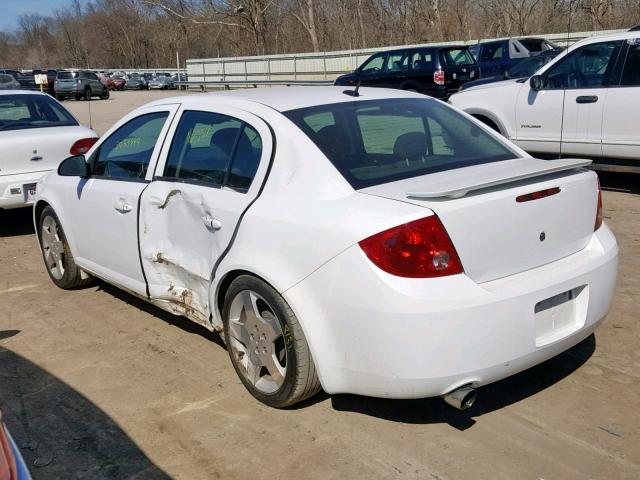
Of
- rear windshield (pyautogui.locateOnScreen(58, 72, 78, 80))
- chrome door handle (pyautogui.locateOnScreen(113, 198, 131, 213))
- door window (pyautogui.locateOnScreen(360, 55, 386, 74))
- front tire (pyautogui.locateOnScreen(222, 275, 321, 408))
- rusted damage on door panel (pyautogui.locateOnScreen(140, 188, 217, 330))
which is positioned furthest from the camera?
rear windshield (pyautogui.locateOnScreen(58, 72, 78, 80))

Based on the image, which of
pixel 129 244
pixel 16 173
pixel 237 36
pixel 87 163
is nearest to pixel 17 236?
pixel 16 173

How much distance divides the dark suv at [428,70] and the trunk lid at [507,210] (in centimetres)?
1504

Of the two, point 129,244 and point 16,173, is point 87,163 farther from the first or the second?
point 16,173

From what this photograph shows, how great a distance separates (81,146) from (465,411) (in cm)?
590

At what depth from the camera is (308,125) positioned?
147 inches

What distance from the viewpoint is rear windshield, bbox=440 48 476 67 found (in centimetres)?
1848

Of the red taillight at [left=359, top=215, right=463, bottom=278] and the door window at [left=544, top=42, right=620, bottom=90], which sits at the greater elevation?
the door window at [left=544, top=42, right=620, bottom=90]

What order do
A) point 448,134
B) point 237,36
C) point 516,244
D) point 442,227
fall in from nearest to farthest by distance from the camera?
point 442,227 < point 516,244 < point 448,134 < point 237,36

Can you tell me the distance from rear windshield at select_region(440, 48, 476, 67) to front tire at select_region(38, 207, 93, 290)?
14.4 meters

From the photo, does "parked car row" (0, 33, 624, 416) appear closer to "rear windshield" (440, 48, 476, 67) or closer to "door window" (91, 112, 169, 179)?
"door window" (91, 112, 169, 179)

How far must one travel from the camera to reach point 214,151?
4094 mm

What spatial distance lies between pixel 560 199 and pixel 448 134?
952 mm

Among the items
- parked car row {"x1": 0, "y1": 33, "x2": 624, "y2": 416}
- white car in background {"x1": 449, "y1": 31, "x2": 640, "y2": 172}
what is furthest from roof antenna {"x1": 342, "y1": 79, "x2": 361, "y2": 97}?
white car in background {"x1": 449, "y1": 31, "x2": 640, "y2": 172}

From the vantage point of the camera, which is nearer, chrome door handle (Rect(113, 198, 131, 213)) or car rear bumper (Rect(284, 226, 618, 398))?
car rear bumper (Rect(284, 226, 618, 398))
